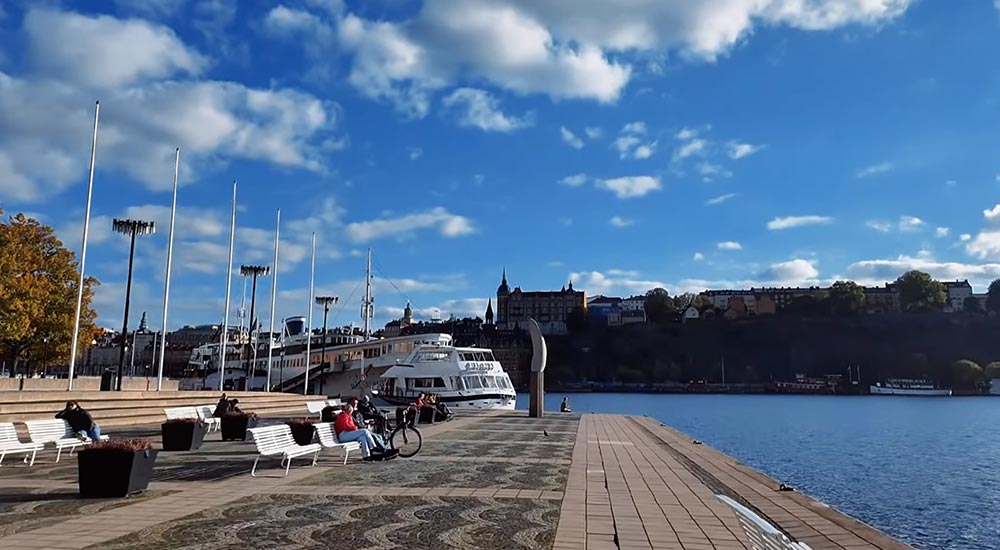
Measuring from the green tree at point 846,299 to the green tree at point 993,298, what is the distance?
25050 mm

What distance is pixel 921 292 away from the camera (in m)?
168

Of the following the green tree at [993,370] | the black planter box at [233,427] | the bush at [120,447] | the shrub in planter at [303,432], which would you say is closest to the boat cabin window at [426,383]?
the black planter box at [233,427]

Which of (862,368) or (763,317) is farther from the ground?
(763,317)

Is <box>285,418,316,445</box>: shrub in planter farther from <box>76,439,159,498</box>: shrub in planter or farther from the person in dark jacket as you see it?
<box>76,439,159,498</box>: shrub in planter

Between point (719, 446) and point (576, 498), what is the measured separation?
90.0 feet

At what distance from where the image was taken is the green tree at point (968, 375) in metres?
137

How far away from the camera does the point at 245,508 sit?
8562 millimetres

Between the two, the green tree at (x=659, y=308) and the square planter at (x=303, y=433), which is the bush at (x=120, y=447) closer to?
the square planter at (x=303, y=433)

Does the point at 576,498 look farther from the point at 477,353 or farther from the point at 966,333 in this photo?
the point at 966,333

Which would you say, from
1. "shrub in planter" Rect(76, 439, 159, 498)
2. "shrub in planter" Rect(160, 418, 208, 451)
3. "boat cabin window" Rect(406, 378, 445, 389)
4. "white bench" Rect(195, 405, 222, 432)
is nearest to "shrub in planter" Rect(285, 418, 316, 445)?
"shrub in planter" Rect(160, 418, 208, 451)

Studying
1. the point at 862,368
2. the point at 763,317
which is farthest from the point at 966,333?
the point at 763,317

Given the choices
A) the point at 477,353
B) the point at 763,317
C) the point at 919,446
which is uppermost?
the point at 763,317

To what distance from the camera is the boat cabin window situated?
Answer: 48.8m

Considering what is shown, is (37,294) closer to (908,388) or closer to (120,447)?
(120,447)
